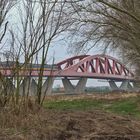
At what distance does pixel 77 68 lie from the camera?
262 ft

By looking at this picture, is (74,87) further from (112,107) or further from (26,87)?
(26,87)

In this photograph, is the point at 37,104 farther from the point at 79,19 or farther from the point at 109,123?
the point at 79,19

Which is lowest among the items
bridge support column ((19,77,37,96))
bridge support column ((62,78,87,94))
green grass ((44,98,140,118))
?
green grass ((44,98,140,118))

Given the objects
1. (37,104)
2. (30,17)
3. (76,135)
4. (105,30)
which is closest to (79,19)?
(105,30)

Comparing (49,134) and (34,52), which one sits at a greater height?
(34,52)

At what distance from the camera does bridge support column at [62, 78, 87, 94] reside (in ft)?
265

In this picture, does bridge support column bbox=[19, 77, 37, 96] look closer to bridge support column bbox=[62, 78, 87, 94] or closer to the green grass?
the green grass

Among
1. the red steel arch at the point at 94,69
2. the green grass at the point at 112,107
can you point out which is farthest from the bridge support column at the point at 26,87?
the red steel arch at the point at 94,69

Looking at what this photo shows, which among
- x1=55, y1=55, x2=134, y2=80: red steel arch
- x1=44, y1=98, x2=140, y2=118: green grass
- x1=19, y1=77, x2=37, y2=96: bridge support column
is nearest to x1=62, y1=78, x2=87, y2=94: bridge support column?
x1=55, y1=55, x2=134, y2=80: red steel arch

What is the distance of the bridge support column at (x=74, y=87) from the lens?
80800 millimetres

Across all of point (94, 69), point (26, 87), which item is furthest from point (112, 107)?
point (94, 69)

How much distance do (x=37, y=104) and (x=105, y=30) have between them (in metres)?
10.6

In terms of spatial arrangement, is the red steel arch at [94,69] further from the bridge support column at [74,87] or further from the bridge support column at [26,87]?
the bridge support column at [26,87]

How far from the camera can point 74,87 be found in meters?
85.1
